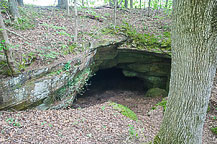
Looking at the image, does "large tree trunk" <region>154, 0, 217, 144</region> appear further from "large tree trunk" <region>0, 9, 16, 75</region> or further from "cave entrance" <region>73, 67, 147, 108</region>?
"cave entrance" <region>73, 67, 147, 108</region>

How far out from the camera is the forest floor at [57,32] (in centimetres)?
603

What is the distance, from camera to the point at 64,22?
390 inches

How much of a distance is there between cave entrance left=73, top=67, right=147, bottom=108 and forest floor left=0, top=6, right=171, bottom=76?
4260mm

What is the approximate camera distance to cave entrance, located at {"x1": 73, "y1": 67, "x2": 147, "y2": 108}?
11102 mm

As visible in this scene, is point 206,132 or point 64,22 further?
point 64,22

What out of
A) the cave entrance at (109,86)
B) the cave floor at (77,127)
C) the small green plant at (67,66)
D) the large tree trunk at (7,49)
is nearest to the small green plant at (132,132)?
the cave floor at (77,127)

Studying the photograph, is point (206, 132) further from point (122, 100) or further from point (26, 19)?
point (26, 19)

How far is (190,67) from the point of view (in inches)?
105

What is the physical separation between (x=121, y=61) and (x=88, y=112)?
23.6 feet

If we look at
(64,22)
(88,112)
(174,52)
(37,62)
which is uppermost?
(64,22)

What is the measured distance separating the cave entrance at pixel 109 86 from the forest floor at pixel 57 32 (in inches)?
168

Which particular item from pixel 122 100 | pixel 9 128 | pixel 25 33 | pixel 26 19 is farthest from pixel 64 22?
pixel 9 128

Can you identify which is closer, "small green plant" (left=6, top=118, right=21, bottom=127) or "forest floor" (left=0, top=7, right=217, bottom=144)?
"forest floor" (left=0, top=7, right=217, bottom=144)

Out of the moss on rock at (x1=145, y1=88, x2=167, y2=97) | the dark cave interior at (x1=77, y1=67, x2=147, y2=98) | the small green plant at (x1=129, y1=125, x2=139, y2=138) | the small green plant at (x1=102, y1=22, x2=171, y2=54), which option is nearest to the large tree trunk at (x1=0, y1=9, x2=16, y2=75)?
the small green plant at (x1=129, y1=125, x2=139, y2=138)
